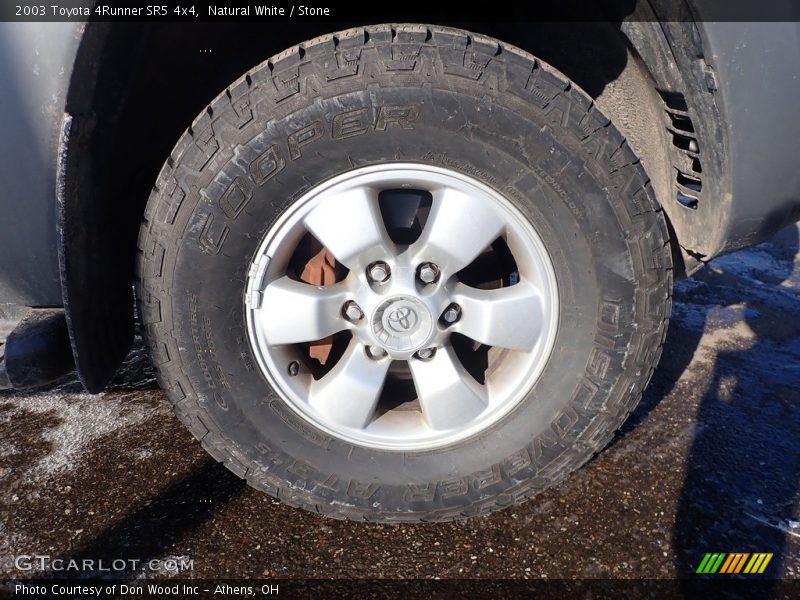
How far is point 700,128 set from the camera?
1.47 meters

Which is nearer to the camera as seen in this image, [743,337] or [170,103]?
[170,103]

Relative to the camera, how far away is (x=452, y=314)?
1.64m

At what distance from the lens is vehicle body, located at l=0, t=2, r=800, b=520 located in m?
1.32

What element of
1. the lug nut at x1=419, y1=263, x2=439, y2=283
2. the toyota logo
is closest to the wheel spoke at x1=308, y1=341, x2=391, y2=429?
the toyota logo

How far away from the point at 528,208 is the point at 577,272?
22cm

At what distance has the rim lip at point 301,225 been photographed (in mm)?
1505

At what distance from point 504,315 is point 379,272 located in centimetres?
37

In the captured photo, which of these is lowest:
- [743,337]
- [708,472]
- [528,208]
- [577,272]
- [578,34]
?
[708,472]

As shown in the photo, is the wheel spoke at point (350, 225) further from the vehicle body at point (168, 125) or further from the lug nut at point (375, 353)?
the vehicle body at point (168, 125)

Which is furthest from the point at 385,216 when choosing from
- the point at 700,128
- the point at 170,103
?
the point at 700,128

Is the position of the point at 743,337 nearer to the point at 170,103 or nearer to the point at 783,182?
the point at 783,182

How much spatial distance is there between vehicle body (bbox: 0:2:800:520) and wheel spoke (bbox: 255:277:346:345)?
49 cm

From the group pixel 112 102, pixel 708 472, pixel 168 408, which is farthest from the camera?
pixel 168 408

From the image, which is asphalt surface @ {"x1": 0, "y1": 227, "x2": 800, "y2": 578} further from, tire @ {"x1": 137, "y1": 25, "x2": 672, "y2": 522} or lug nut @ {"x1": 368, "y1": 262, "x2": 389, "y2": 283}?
lug nut @ {"x1": 368, "y1": 262, "x2": 389, "y2": 283}
